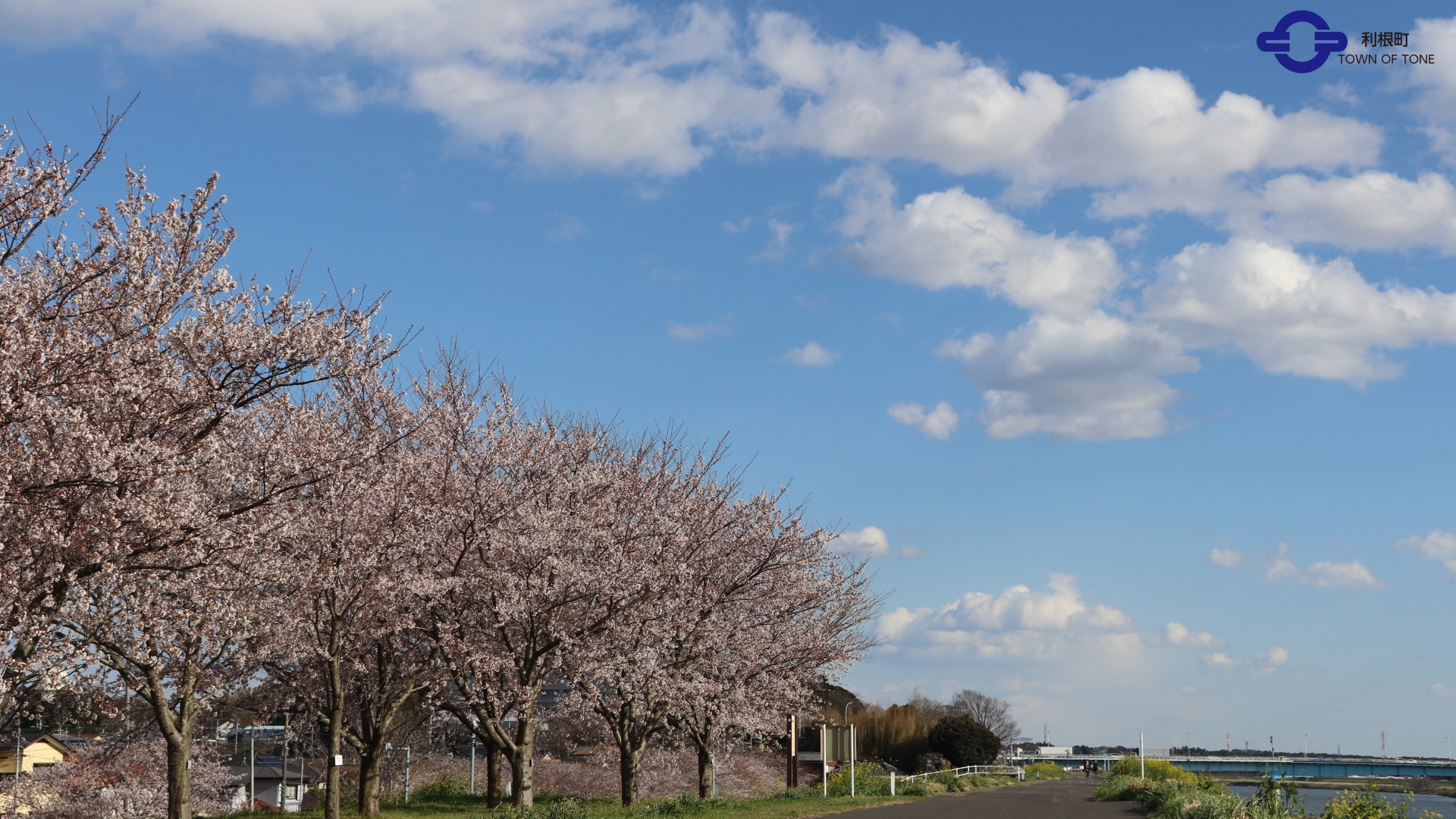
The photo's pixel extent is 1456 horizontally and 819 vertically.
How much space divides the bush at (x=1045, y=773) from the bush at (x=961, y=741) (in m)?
3.69

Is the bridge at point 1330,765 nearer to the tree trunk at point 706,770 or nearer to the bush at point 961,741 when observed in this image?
the bush at point 961,741

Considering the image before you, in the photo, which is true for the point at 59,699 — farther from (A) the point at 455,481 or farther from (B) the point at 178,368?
(B) the point at 178,368

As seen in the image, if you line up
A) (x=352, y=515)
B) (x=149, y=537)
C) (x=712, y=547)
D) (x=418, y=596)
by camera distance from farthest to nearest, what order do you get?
(x=712, y=547) < (x=418, y=596) < (x=352, y=515) < (x=149, y=537)

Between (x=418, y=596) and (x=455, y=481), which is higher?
(x=455, y=481)

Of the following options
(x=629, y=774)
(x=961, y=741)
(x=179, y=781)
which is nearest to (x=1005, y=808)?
(x=629, y=774)

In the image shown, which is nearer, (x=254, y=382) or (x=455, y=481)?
(x=254, y=382)

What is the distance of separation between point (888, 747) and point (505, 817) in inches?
2520

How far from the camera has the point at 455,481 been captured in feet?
77.0

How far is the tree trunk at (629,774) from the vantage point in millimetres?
28266

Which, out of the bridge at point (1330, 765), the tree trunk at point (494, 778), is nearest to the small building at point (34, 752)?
the tree trunk at point (494, 778)

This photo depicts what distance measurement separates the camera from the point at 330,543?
19812 millimetres

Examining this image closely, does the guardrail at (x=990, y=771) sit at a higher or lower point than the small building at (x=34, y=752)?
lower

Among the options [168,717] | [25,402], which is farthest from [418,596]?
[25,402]

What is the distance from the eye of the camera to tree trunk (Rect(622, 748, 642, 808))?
92.7 feet
